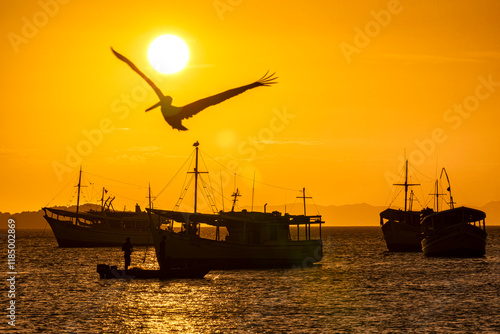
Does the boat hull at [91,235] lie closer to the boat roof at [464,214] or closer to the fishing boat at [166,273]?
the boat roof at [464,214]

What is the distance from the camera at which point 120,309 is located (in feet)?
138

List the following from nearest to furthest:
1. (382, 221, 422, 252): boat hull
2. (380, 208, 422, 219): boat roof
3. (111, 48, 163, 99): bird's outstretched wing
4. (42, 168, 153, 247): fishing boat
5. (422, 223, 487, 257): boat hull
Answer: (111, 48, 163, 99): bird's outstretched wing < (422, 223, 487, 257): boat hull < (380, 208, 422, 219): boat roof < (382, 221, 422, 252): boat hull < (42, 168, 153, 247): fishing boat

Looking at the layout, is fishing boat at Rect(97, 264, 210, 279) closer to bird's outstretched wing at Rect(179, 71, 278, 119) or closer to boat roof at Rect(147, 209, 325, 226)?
boat roof at Rect(147, 209, 325, 226)

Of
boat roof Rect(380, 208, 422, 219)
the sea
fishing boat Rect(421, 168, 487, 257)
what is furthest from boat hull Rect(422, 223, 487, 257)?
boat roof Rect(380, 208, 422, 219)

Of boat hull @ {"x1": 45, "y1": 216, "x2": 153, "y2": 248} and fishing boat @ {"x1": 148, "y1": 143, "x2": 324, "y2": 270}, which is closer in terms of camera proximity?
fishing boat @ {"x1": 148, "y1": 143, "x2": 324, "y2": 270}

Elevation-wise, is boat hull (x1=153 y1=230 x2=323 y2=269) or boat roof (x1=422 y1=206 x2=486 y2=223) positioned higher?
boat roof (x1=422 y1=206 x2=486 y2=223)

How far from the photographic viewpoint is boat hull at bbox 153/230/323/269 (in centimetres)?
6188

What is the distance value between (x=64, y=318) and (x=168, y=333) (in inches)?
294

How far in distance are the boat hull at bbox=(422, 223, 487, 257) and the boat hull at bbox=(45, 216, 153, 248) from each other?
5463 cm

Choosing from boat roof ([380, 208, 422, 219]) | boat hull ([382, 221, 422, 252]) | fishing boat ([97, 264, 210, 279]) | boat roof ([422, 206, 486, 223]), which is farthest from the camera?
boat hull ([382, 221, 422, 252])

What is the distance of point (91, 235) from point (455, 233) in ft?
216

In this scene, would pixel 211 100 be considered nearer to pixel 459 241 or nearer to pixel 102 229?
pixel 459 241

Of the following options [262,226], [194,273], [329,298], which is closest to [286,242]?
[262,226]

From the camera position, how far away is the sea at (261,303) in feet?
118
